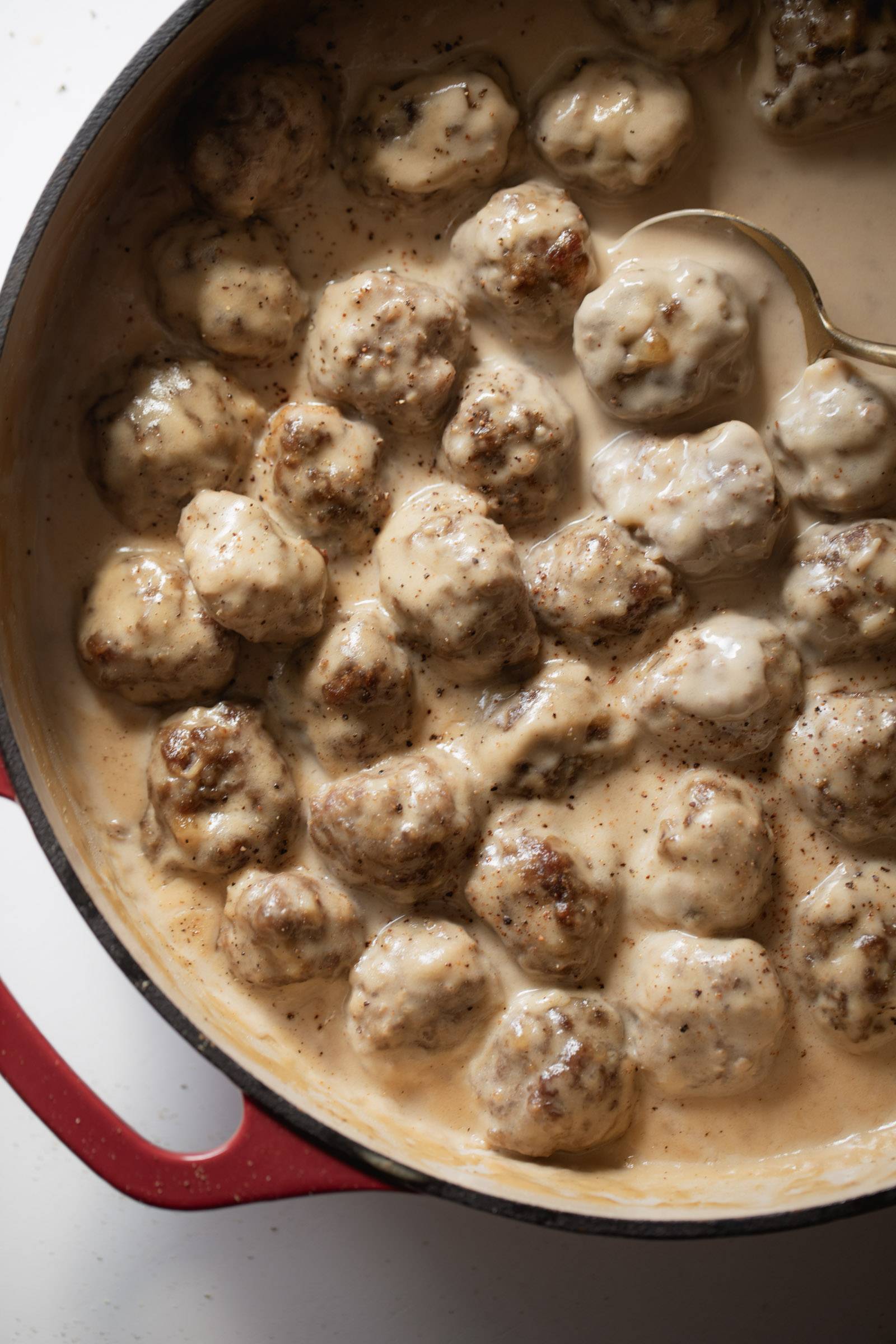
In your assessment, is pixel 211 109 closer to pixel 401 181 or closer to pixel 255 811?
pixel 401 181

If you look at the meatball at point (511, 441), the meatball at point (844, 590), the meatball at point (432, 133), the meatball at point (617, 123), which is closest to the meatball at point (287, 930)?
the meatball at point (511, 441)

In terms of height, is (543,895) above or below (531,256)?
below

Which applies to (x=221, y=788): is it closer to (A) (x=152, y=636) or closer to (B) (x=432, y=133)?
(A) (x=152, y=636)

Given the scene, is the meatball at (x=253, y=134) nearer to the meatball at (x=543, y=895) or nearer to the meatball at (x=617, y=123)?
the meatball at (x=617, y=123)

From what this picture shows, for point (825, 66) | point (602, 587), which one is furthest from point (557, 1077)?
point (825, 66)

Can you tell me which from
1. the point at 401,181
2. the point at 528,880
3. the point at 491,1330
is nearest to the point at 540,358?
the point at 401,181
